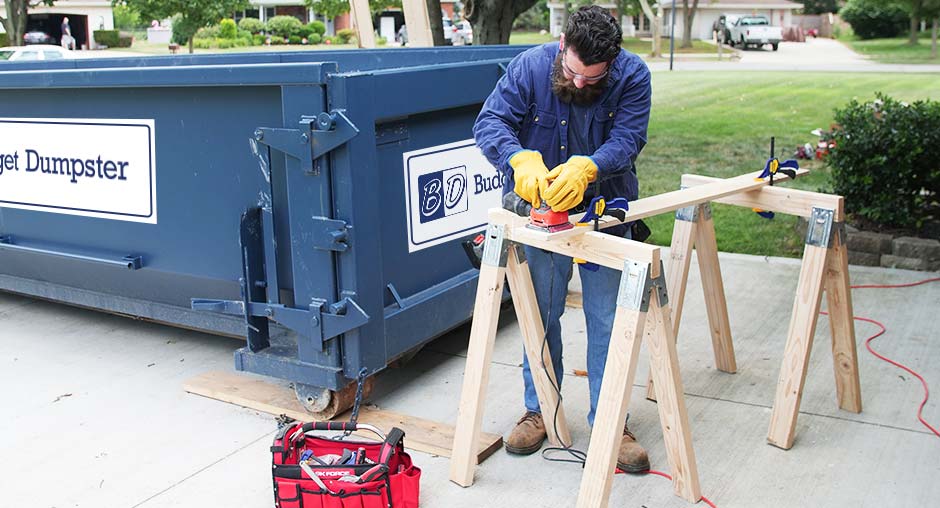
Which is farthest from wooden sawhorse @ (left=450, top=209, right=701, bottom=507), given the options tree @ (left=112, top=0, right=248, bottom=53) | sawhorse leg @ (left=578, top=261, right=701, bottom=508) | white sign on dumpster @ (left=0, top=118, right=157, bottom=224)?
tree @ (left=112, top=0, right=248, bottom=53)

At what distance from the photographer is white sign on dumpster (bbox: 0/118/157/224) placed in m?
4.69

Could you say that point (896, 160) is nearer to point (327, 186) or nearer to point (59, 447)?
point (327, 186)

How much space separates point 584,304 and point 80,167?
282cm

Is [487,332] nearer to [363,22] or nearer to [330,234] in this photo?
[330,234]

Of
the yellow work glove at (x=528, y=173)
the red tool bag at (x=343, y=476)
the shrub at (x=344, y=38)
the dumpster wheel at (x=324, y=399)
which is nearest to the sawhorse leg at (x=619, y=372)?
the yellow work glove at (x=528, y=173)

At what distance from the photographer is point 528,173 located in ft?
10.6

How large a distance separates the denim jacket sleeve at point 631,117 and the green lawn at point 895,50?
2747 cm

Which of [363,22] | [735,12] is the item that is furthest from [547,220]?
[735,12]

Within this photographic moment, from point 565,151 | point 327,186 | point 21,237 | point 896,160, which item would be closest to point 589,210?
point 565,151

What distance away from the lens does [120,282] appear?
5.09 metres

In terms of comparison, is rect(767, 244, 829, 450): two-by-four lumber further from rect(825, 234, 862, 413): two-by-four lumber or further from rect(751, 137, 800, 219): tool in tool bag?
rect(751, 137, 800, 219): tool in tool bag

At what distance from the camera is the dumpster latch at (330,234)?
393cm

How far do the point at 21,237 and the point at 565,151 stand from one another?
3.43 meters

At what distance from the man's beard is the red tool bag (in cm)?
137
